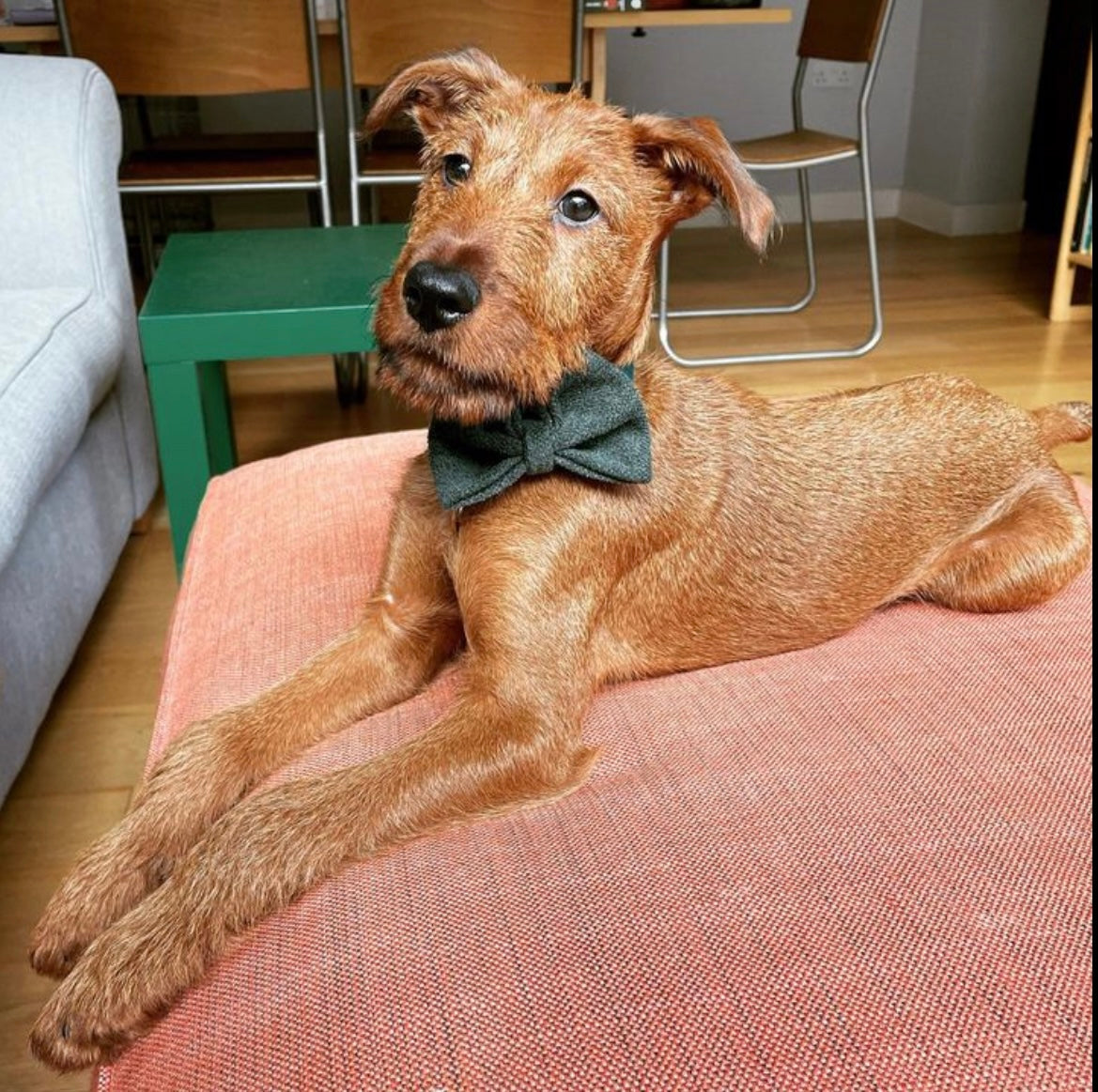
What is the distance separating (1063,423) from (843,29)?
277 cm

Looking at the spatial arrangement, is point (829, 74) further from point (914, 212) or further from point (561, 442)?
point (561, 442)

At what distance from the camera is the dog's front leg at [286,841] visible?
36.5 inches

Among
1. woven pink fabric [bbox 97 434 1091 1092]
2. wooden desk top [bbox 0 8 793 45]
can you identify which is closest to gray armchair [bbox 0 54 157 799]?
woven pink fabric [bbox 97 434 1091 1092]

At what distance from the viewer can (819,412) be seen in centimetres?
147

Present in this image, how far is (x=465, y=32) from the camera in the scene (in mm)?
3371

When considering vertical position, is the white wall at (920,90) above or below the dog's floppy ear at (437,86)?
below

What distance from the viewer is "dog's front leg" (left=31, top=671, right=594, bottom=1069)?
926 millimetres

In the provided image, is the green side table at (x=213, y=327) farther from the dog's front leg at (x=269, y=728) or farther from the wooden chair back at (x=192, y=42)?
the wooden chair back at (x=192, y=42)

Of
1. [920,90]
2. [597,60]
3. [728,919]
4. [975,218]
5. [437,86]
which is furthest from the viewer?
[920,90]

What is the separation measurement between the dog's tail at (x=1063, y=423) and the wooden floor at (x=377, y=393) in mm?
492

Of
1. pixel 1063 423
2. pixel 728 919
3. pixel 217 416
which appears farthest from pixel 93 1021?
pixel 217 416

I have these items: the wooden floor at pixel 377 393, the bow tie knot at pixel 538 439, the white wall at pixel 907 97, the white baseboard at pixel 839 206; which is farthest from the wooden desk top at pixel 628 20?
the bow tie knot at pixel 538 439

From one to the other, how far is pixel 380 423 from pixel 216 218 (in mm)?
2766

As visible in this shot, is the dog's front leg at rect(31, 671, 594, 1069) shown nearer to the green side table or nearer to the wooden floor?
the wooden floor
